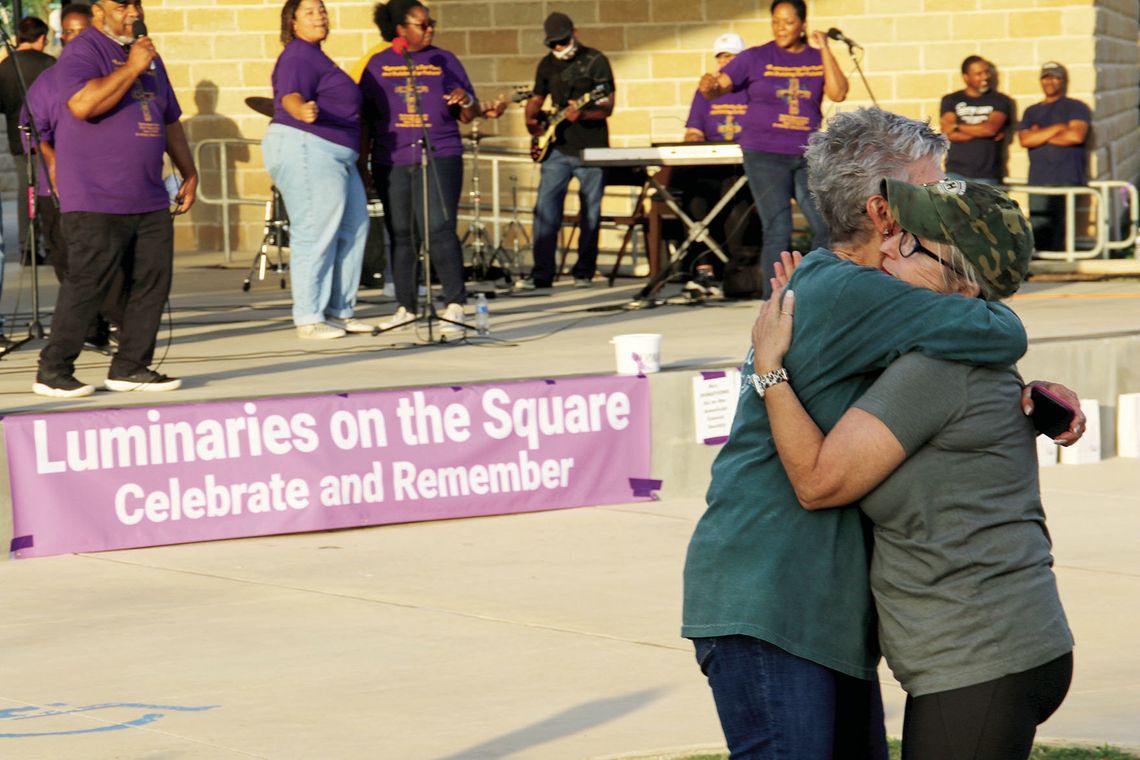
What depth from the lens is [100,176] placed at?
308 inches

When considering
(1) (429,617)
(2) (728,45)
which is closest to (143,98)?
(1) (429,617)

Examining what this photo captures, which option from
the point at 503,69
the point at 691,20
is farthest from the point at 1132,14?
the point at 503,69

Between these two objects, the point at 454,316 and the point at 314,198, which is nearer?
the point at 314,198

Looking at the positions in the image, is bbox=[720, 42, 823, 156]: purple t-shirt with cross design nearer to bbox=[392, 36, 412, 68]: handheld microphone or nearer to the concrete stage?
the concrete stage

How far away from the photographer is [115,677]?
5.24 m

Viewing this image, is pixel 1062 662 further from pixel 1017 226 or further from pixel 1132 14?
pixel 1132 14

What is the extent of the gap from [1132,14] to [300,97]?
11077 millimetres

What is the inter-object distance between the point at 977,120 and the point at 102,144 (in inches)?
353

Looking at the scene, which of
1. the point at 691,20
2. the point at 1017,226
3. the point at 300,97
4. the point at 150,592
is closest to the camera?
the point at 1017,226

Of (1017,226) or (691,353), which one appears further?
(691,353)

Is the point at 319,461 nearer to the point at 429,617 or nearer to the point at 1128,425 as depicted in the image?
the point at 429,617

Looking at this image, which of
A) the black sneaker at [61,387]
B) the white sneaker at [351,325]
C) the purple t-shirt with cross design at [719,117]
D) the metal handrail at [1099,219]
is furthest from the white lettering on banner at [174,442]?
Result: the metal handrail at [1099,219]

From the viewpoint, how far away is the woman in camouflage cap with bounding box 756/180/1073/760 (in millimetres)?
2721

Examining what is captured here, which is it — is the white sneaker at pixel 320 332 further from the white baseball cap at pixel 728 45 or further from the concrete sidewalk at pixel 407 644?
the white baseball cap at pixel 728 45
